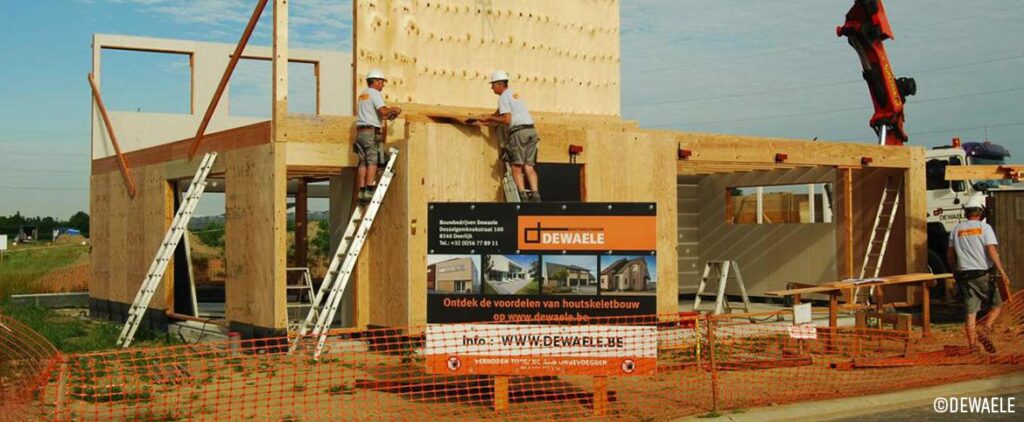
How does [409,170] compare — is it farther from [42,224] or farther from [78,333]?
[42,224]

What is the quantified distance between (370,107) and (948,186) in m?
12.3

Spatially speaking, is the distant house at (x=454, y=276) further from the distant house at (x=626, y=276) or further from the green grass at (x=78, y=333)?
the green grass at (x=78, y=333)

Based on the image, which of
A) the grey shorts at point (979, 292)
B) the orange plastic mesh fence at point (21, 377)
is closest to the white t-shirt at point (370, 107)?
the orange plastic mesh fence at point (21, 377)

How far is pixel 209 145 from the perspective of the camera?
14336 millimetres

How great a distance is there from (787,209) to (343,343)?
38.4ft

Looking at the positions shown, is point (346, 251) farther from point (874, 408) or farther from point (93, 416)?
point (874, 408)

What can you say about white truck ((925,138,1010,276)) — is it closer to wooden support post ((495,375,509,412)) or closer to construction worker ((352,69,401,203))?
construction worker ((352,69,401,203))

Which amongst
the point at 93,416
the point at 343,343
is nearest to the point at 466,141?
the point at 343,343

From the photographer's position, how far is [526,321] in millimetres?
8719

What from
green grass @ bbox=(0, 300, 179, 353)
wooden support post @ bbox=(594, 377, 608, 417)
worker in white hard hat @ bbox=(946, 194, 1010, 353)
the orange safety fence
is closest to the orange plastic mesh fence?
the orange safety fence

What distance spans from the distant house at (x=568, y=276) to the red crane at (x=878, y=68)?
12.1m

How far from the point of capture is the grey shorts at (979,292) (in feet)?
37.4

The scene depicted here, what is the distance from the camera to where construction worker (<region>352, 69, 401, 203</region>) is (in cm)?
1212

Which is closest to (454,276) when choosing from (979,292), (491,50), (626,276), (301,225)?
(626,276)
